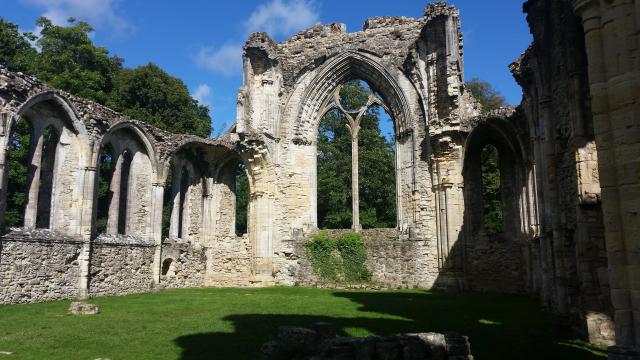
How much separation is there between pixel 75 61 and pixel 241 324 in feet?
70.5

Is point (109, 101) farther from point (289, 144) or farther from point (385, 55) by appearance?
point (385, 55)

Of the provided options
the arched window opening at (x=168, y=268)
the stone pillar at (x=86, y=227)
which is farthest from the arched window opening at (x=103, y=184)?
the stone pillar at (x=86, y=227)

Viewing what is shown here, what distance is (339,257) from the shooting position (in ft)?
57.7

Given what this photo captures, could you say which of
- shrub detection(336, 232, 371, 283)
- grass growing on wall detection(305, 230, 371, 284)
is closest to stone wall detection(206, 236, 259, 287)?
grass growing on wall detection(305, 230, 371, 284)

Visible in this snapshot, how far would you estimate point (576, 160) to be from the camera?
24.2 ft

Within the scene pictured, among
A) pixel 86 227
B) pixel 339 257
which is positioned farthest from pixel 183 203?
pixel 339 257

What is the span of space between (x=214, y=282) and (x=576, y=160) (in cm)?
1447

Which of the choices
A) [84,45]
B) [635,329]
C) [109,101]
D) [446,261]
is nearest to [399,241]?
[446,261]

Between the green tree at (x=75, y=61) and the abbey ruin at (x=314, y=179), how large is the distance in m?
7.81

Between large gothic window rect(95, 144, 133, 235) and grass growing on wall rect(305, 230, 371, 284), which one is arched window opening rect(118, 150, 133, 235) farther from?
grass growing on wall rect(305, 230, 371, 284)

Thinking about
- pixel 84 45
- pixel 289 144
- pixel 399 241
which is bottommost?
pixel 399 241

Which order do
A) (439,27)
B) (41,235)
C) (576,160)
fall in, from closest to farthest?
(576,160), (41,235), (439,27)

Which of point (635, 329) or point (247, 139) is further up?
point (247, 139)

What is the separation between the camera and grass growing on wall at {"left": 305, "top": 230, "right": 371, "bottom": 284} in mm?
17359
